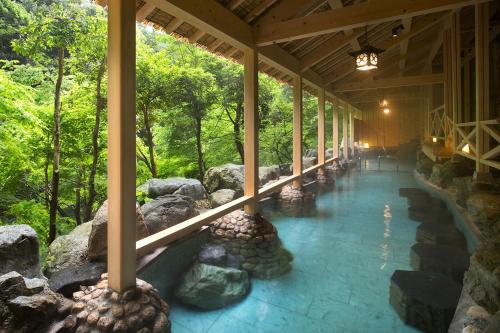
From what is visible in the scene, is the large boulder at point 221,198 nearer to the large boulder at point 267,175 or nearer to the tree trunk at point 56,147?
the large boulder at point 267,175

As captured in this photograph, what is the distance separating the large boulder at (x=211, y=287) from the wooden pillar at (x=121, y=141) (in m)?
1.34

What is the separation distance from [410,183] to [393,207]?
4.43 meters

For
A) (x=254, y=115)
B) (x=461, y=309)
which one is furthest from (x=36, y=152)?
(x=461, y=309)

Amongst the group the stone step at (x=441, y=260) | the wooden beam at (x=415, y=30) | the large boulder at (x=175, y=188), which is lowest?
the stone step at (x=441, y=260)

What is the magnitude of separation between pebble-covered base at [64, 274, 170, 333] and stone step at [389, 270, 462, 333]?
2.95 metres

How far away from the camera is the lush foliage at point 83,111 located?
6375 millimetres

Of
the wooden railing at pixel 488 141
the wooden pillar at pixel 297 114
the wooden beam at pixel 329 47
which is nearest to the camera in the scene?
the wooden railing at pixel 488 141

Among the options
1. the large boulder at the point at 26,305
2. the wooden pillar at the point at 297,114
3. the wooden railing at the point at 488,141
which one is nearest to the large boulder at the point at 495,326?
the large boulder at the point at 26,305

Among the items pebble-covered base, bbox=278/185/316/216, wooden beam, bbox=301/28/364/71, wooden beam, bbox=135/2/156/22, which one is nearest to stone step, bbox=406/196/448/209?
pebble-covered base, bbox=278/185/316/216

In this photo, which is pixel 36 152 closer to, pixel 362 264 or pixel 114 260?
pixel 114 260

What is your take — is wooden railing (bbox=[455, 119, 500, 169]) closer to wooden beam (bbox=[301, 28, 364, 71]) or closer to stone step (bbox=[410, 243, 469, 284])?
stone step (bbox=[410, 243, 469, 284])

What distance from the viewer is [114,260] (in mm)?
3004

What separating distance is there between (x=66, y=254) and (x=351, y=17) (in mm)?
5446

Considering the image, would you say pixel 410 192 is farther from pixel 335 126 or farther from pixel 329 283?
pixel 329 283
